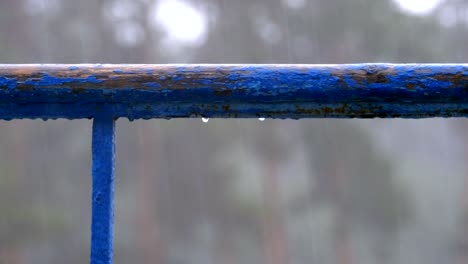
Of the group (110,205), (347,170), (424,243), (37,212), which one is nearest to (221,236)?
(347,170)

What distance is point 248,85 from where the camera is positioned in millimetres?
555

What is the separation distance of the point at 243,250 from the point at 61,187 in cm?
465

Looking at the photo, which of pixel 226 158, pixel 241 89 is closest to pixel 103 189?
pixel 241 89

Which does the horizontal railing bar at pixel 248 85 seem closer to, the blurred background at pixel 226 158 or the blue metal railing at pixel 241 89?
the blue metal railing at pixel 241 89

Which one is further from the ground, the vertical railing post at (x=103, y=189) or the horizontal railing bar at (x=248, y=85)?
the horizontal railing bar at (x=248, y=85)

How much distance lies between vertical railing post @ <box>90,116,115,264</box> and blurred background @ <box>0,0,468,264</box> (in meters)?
13.7

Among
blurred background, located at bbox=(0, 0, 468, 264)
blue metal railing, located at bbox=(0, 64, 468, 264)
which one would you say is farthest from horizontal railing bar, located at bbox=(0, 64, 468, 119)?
blurred background, located at bbox=(0, 0, 468, 264)

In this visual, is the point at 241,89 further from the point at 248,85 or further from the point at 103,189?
the point at 103,189

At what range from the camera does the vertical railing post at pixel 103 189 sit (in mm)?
563

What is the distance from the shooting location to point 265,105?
0.57 meters

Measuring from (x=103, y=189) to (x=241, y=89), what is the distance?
0.14m

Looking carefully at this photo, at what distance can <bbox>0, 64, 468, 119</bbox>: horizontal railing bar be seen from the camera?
1.81ft

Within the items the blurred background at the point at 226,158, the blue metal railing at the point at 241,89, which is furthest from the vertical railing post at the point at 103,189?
the blurred background at the point at 226,158

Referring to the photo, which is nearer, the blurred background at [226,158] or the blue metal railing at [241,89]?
the blue metal railing at [241,89]
